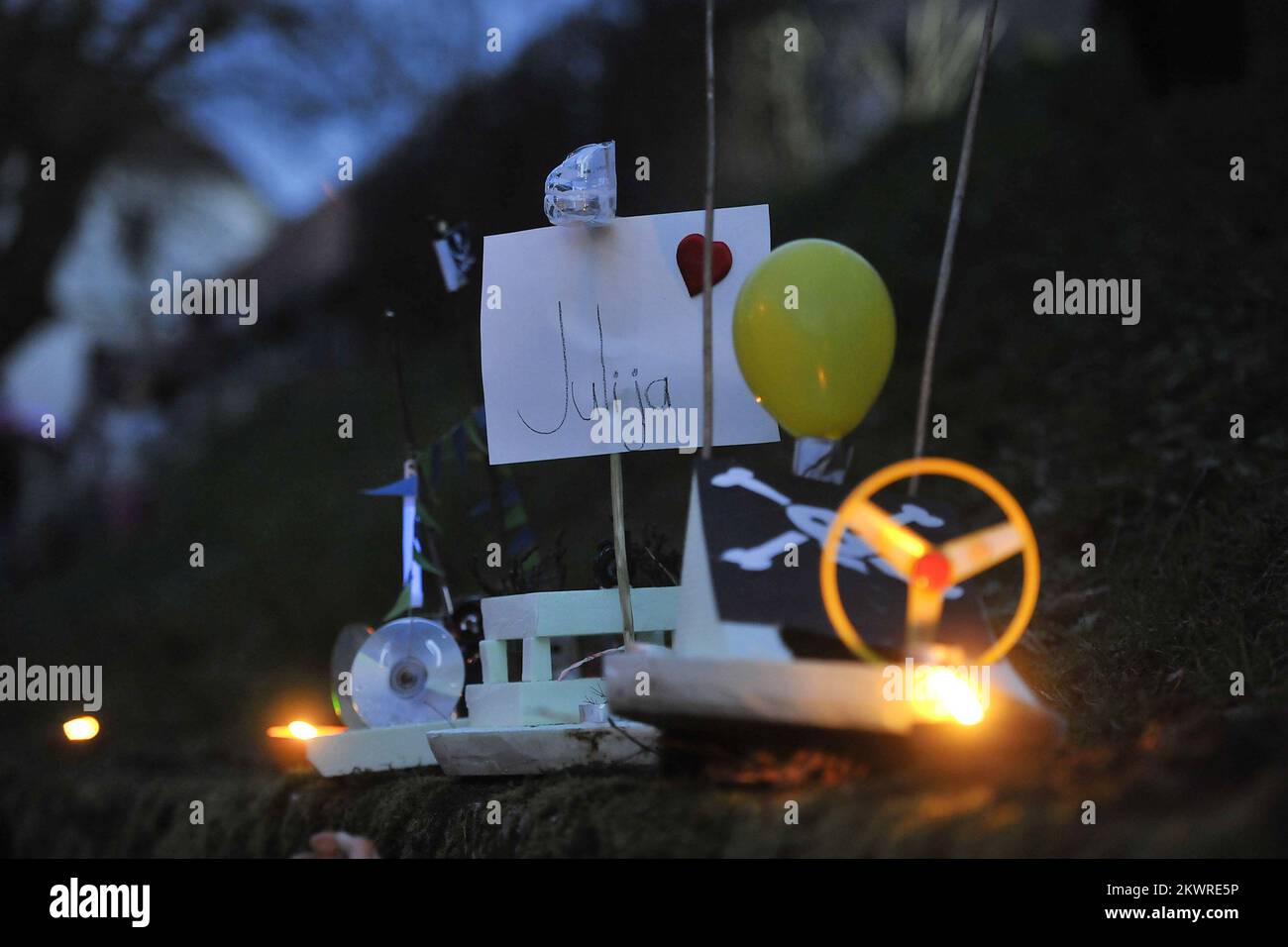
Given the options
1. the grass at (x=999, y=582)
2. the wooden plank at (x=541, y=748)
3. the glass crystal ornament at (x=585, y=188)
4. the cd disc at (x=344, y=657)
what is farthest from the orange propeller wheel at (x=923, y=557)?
the cd disc at (x=344, y=657)

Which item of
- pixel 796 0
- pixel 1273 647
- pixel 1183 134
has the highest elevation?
pixel 796 0

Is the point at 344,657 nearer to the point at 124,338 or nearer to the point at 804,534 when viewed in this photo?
the point at 804,534

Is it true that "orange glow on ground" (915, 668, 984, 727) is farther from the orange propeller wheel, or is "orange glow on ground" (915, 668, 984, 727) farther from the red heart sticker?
the red heart sticker

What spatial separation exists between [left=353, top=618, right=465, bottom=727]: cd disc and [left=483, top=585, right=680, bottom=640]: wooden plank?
44 cm

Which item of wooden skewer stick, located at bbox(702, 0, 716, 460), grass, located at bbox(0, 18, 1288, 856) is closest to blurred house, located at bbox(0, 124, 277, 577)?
grass, located at bbox(0, 18, 1288, 856)

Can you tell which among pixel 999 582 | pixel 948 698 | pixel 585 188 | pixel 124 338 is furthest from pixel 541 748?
pixel 124 338

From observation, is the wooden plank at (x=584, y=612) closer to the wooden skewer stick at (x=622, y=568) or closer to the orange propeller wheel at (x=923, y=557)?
the wooden skewer stick at (x=622, y=568)

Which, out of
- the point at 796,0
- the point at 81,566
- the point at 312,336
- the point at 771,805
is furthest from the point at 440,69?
the point at 771,805

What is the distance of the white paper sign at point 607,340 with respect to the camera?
279cm

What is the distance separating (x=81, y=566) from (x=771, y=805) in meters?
10.3

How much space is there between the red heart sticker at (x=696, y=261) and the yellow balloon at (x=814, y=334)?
30cm

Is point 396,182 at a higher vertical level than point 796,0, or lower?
lower
